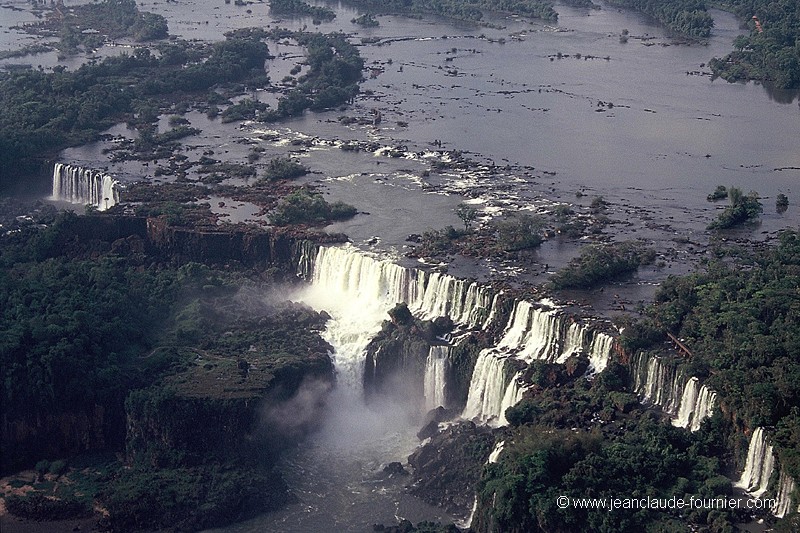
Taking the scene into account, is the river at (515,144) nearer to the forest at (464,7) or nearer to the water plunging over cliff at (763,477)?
the forest at (464,7)

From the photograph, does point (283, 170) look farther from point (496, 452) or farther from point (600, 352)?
point (496, 452)

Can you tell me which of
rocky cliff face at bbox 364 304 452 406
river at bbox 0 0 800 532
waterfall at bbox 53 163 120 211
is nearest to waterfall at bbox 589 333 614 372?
river at bbox 0 0 800 532

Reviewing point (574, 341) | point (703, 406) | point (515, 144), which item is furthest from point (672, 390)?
point (515, 144)

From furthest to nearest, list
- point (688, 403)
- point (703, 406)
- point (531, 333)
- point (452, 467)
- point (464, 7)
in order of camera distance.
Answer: point (464, 7) < point (531, 333) < point (452, 467) < point (688, 403) < point (703, 406)

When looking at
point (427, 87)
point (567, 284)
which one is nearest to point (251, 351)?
point (567, 284)

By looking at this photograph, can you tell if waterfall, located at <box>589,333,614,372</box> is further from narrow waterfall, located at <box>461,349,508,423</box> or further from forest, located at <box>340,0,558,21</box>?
forest, located at <box>340,0,558,21</box>

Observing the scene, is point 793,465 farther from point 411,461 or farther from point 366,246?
point 366,246
